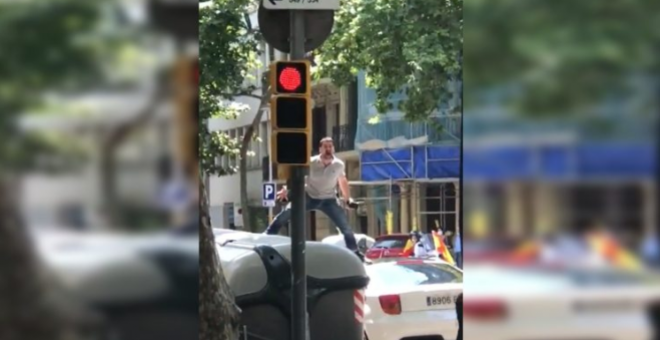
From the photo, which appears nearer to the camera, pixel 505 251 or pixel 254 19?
pixel 505 251

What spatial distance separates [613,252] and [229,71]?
7.67 ft

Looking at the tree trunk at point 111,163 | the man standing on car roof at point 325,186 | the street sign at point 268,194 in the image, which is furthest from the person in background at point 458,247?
the tree trunk at point 111,163

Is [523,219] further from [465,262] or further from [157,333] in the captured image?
[157,333]

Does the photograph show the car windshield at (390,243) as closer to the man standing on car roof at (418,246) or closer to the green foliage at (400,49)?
the man standing on car roof at (418,246)

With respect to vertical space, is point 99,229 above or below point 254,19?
below

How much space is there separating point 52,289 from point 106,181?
0.23 metres

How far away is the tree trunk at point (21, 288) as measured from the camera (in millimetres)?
1558

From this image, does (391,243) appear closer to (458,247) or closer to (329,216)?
(329,216)

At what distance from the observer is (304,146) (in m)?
3.29

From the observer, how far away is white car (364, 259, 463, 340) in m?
4.02

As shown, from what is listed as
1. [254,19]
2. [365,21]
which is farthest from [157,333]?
[365,21]

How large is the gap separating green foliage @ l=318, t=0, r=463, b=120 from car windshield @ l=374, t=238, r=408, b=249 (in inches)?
20.1

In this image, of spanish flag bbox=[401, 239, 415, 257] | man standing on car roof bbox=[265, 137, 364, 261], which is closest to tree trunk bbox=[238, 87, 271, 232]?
man standing on car roof bbox=[265, 137, 364, 261]

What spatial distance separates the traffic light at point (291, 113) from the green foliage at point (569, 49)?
1.54 meters
